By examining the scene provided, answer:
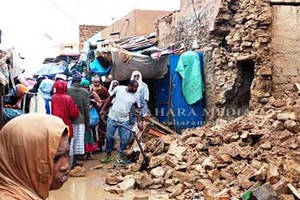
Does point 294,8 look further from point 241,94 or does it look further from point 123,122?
point 123,122

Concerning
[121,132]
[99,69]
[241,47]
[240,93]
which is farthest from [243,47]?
[99,69]

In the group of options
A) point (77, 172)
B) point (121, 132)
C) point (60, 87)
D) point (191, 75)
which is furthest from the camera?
point (191, 75)

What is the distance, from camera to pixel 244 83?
9.75m

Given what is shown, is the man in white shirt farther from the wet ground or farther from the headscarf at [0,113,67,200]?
the headscarf at [0,113,67,200]

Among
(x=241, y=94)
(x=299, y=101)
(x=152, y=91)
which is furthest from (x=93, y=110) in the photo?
(x=299, y=101)

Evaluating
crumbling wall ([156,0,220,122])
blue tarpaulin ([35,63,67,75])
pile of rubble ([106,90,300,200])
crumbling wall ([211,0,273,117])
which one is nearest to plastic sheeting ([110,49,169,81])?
crumbling wall ([156,0,220,122])

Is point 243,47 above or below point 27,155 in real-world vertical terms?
above

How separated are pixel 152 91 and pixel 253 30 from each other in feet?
11.4

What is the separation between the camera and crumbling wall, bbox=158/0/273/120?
876 centimetres

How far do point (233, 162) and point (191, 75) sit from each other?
4.07m

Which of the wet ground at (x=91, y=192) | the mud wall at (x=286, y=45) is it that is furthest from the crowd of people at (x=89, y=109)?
the mud wall at (x=286, y=45)

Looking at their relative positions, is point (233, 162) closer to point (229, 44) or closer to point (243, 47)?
point (243, 47)

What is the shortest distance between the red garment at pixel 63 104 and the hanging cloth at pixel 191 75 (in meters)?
3.88

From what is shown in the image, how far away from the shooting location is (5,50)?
18.8ft
